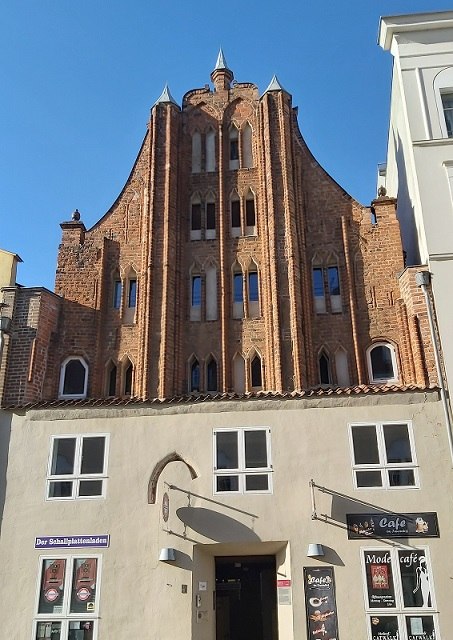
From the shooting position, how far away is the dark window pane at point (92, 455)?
14359mm

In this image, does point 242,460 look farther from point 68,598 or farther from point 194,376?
point 194,376

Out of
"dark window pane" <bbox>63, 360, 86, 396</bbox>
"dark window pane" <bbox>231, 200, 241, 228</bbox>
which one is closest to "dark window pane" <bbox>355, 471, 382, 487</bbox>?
"dark window pane" <bbox>63, 360, 86, 396</bbox>

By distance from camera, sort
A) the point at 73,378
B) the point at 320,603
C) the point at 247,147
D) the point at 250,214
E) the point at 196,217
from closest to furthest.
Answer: the point at 320,603 → the point at 73,378 → the point at 250,214 → the point at 196,217 → the point at 247,147

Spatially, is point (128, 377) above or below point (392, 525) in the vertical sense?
above

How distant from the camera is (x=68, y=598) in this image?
1322 centimetres

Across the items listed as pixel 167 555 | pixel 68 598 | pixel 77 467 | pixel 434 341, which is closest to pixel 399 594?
pixel 167 555

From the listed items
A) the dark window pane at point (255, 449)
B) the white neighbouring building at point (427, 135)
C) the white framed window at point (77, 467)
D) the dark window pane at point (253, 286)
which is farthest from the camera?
the dark window pane at point (253, 286)

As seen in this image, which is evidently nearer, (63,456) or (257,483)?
(257,483)

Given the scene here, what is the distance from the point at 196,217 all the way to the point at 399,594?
13.6 meters

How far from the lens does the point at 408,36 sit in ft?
64.1

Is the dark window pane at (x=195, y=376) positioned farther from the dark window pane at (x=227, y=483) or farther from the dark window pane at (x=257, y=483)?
the dark window pane at (x=257, y=483)

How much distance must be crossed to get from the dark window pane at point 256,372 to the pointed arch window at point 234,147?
24.3 ft

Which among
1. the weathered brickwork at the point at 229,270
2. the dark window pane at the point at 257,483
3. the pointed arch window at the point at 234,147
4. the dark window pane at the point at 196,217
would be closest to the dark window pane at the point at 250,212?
the weathered brickwork at the point at 229,270

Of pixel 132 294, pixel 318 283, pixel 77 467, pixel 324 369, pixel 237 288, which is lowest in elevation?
pixel 77 467
